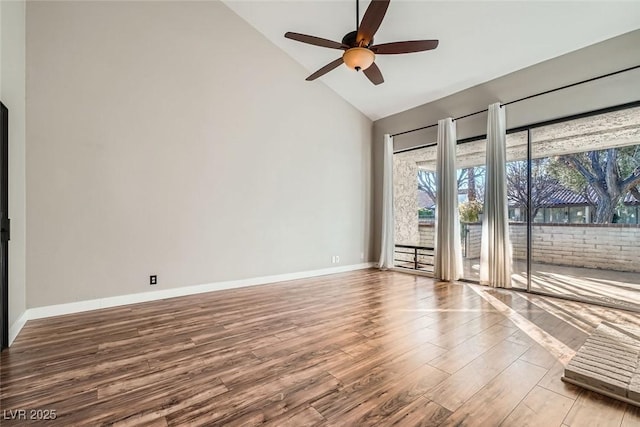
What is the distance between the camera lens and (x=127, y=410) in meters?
1.57

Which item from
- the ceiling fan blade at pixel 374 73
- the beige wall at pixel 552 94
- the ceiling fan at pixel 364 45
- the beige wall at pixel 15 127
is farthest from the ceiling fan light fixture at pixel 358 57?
the beige wall at pixel 15 127

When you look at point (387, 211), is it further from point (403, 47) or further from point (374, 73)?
point (403, 47)

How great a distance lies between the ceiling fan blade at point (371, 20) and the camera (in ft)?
7.76

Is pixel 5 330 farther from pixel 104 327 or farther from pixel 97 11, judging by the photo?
pixel 97 11

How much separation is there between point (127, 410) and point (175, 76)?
3944 millimetres

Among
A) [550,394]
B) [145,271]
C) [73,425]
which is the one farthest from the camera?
[145,271]

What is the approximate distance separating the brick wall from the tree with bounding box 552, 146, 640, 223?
0.20 meters

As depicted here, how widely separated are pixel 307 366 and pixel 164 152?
3315mm

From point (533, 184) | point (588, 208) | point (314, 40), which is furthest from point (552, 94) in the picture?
point (314, 40)

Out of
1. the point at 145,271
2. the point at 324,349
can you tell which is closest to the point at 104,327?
the point at 145,271

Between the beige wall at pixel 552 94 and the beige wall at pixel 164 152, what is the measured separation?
7.31ft

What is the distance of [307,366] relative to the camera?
2041mm

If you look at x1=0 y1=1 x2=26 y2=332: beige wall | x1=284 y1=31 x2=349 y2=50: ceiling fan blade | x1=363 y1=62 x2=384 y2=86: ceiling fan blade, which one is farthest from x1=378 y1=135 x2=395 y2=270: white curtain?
x1=0 y1=1 x2=26 y2=332: beige wall

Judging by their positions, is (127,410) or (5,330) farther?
(5,330)
